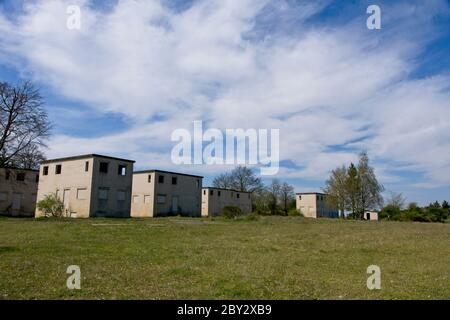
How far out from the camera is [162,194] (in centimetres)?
5953

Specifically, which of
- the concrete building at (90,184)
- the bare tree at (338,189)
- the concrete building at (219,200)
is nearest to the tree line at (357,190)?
the bare tree at (338,189)

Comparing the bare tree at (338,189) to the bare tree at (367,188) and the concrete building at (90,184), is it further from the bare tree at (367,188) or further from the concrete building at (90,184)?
the concrete building at (90,184)

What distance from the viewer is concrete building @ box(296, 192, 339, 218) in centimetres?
9656

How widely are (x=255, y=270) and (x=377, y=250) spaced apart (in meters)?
8.08

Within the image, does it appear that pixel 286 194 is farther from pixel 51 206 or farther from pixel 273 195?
pixel 51 206

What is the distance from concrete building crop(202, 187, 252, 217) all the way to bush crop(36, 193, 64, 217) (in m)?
33.4

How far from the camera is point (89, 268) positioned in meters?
11.0

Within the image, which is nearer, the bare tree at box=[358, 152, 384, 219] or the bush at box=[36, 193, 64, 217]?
the bush at box=[36, 193, 64, 217]

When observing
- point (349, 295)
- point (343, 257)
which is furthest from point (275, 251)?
point (349, 295)

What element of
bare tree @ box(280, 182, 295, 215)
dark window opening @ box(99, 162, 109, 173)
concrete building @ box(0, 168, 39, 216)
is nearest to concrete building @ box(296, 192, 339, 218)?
bare tree @ box(280, 182, 295, 215)

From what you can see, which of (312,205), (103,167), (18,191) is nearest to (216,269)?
(103,167)

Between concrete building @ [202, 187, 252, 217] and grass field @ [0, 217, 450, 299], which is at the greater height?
concrete building @ [202, 187, 252, 217]

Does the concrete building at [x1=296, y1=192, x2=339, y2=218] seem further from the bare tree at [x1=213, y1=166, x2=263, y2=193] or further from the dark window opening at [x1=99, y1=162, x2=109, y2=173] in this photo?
the dark window opening at [x1=99, y1=162, x2=109, y2=173]

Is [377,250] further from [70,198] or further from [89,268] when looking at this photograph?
[70,198]
